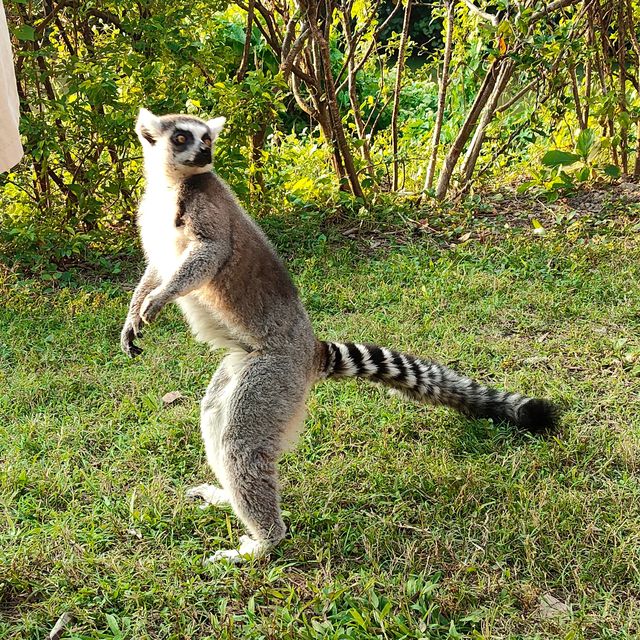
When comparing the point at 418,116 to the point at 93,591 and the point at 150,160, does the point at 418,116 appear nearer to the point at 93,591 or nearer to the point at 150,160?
the point at 150,160

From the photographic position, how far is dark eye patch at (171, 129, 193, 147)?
135 inches

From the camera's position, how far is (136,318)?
3.43 meters

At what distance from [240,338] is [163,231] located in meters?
0.67

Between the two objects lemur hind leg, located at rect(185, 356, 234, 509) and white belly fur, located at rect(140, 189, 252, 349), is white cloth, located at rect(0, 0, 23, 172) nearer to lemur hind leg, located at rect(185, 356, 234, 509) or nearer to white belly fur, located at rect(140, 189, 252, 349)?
white belly fur, located at rect(140, 189, 252, 349)

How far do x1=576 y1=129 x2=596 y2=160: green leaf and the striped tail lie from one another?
4.39 meters

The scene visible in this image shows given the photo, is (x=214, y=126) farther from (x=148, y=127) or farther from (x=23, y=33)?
(x=23, y=33)

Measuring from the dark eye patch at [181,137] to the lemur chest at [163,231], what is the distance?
0.78 ft

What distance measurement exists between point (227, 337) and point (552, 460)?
1734mm

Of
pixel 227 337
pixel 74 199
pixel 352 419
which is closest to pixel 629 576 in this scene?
pixel 352 419

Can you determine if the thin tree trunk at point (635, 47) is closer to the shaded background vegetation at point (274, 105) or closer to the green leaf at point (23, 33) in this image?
the shaded background vegetation at point (274, 105)

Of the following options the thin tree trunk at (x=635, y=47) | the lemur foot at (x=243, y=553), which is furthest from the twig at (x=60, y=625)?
the thin tree trunk at (x=635, y=47)

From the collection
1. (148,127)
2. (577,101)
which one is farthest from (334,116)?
(148,127)

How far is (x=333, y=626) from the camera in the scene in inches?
103

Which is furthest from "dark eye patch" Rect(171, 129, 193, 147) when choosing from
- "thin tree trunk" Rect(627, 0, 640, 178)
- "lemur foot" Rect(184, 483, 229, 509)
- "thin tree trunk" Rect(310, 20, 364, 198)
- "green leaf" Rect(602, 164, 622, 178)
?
"thin tree trunk" Rect(627, 0, 640, 178)
